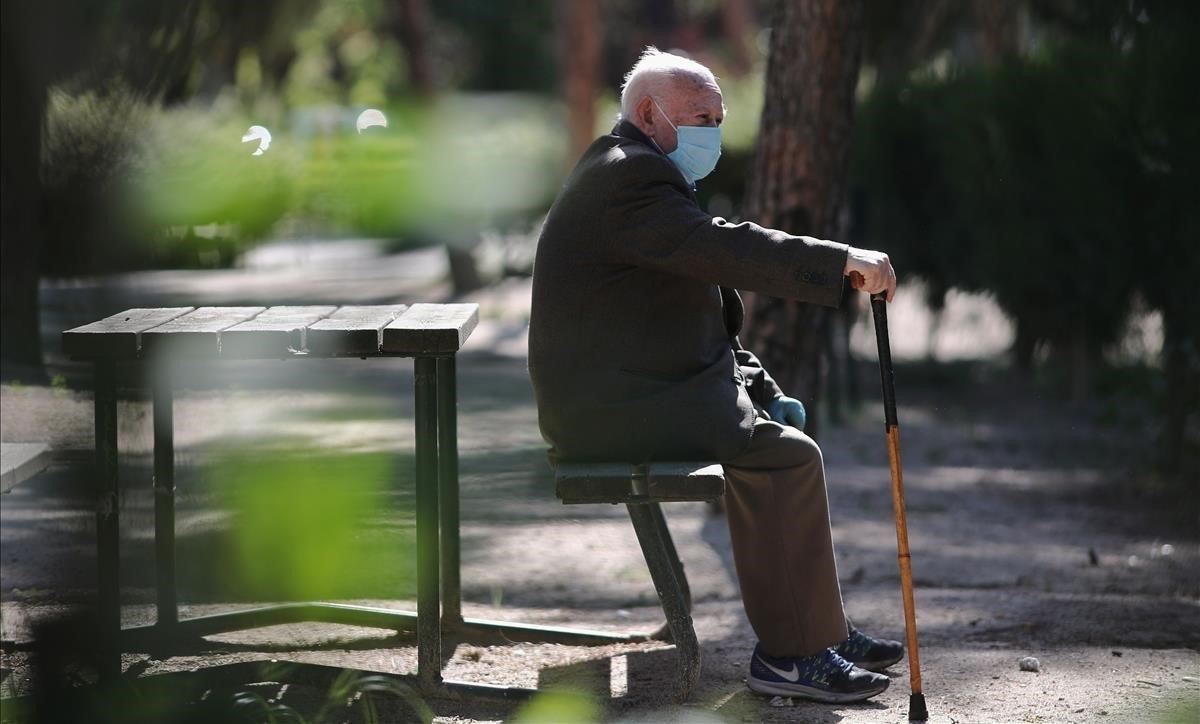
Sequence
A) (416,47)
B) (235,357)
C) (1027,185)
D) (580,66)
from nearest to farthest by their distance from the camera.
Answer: (235,357)
(1027,185)
(580,66)
(416,47)

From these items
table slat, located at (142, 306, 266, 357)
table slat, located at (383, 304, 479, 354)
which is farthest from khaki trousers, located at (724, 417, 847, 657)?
table slat, located at (142, 306, 266, 357)

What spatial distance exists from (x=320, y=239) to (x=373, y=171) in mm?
2708

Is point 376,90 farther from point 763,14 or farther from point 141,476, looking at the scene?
point 141,476

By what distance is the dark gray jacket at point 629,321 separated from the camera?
378 cm

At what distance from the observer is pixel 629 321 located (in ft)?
12.6

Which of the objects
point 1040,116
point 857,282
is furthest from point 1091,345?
point 857,282

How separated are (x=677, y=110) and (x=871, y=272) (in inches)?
26.5

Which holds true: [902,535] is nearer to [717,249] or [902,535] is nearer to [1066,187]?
[717,249]

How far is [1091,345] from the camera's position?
1048cm

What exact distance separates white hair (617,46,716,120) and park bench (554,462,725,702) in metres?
0.93

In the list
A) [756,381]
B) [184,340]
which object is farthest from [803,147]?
[184,340]

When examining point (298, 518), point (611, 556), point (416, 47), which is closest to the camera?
point (298, 518)

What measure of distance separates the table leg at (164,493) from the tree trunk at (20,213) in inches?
17.0

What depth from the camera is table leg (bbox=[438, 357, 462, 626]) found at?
4.49 meters
